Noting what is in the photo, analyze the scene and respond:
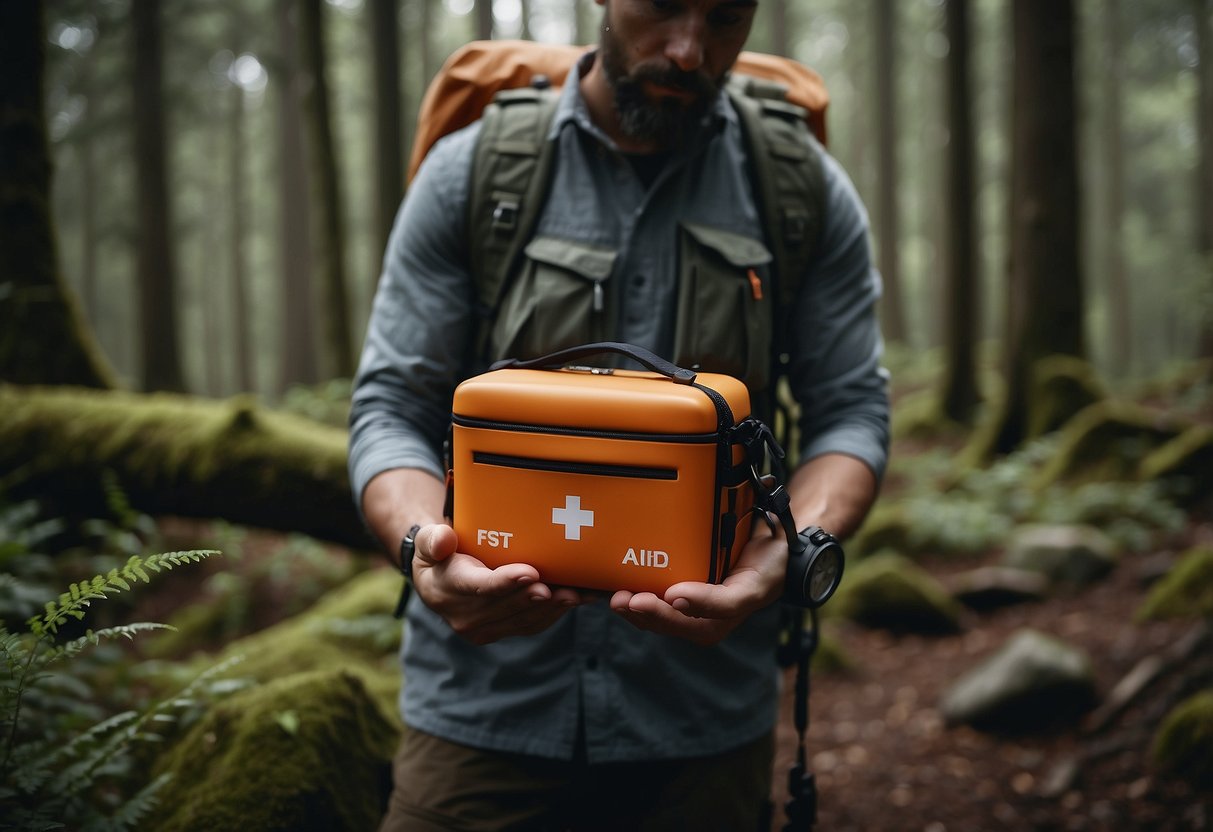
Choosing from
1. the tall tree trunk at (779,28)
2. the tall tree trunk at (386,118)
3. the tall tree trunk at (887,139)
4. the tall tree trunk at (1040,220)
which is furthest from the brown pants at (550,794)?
the tall tree trunk at (779,28)

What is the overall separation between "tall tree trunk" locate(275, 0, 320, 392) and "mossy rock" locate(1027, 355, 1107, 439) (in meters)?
15.0

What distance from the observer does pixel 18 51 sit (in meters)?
6.04

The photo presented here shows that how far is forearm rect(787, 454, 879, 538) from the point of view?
206 cm

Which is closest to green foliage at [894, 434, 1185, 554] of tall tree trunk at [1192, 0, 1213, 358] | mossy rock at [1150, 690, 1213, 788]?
mossy rock at [1150, 690, 1213, 788]

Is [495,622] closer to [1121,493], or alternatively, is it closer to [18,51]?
[18,51]

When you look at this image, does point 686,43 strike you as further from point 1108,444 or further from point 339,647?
point 1108,444

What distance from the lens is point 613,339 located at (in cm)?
210

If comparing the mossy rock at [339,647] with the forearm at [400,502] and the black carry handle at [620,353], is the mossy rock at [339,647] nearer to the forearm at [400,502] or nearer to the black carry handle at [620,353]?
the forearm at [400,502]

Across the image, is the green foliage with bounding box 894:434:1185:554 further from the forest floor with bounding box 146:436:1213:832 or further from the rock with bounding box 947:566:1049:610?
the rock with bounding box 947:566:1049:610

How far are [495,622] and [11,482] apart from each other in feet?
14.3

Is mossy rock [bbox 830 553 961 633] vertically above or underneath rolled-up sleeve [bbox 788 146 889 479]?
underneath

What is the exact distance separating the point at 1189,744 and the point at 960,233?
9.36 metres

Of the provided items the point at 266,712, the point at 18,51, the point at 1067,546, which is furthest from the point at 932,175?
the point at 266,712

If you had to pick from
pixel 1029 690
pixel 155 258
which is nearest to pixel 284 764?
pixel 1029 690
